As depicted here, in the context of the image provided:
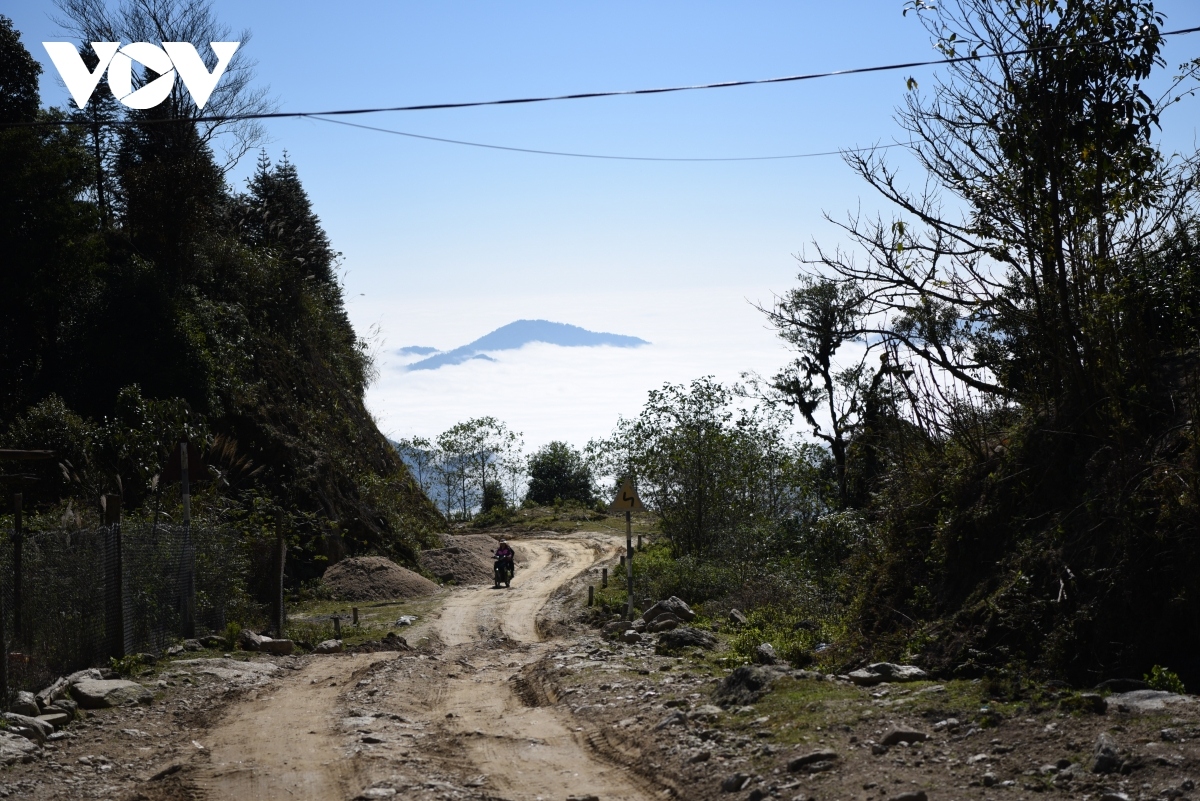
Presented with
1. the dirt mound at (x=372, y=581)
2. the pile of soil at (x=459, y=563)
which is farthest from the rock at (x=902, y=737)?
the pile of soil at (x=459, y=563)

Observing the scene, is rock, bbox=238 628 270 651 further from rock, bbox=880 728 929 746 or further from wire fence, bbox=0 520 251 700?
rock, bbox=880 728 929 746

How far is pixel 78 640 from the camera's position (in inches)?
480

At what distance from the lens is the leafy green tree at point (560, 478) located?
7550 cm

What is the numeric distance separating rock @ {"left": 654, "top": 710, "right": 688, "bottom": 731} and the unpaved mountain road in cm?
69

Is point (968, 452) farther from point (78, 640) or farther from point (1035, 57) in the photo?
point (78, 640)

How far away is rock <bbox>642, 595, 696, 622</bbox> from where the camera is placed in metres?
18.1

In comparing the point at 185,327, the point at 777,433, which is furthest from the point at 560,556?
the point at 185,327

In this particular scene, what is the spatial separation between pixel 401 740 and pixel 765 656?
4.37m

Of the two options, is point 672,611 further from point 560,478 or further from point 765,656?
point 560,478

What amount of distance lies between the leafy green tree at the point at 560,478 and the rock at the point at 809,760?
67.3 metres

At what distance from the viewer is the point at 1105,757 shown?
236 inches

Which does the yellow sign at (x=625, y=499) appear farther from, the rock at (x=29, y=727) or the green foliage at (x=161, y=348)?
the rock at (x=29, y=727)

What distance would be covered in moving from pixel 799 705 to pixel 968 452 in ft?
15.5

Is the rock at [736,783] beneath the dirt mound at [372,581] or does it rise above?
beneath
